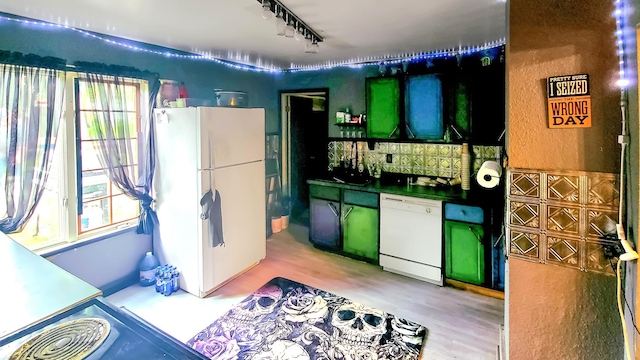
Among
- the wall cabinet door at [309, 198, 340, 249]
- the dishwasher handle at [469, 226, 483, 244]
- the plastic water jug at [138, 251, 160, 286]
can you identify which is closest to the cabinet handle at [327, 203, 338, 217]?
the wall cabinet door at [309, 198, 340, 249]

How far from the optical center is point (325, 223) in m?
4.04

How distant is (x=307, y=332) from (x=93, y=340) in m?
1.77

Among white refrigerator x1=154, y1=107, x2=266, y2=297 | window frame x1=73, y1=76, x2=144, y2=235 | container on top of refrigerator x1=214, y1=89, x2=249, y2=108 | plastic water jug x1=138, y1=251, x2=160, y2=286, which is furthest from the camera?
container on top of refrigerator x1=214, y1=89, x2=249, y2=108

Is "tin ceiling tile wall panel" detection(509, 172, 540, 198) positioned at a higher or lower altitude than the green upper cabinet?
lower

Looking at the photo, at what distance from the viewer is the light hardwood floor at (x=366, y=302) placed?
98.1 inches

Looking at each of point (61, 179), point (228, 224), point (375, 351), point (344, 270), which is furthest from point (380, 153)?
point (61, 179)

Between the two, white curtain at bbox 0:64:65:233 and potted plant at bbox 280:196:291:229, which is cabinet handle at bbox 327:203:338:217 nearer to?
potted plant at bbox 280:196:291:229

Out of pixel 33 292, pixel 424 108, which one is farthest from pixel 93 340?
pixel 424 108

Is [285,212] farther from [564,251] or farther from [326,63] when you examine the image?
[564,251]

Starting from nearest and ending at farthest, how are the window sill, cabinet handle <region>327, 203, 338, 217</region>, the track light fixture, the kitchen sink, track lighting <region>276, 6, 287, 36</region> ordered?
the track light fixture < track lighting <region>276, 6, 287, 36</region> < the window sill < the kitchen sink < cabinet handle <region>327, 203, 338, 217</region>

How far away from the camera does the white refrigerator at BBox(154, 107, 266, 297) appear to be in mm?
2934

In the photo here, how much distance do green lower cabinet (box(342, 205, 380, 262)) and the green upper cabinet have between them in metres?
0.88

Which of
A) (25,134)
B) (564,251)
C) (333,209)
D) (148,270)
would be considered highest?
(25,134)

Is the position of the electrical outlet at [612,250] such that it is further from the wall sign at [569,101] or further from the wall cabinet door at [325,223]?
the wall cabinet door at [325,223]
